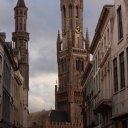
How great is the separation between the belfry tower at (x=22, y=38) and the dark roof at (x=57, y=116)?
179 feet

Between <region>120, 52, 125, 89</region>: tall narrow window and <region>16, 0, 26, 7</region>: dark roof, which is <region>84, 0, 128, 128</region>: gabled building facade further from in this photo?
<region>16, 0, 26, 7</region>: dark roof

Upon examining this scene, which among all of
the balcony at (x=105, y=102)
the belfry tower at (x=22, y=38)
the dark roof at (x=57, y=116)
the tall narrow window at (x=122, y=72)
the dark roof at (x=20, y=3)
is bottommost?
the balcony at (x=105, y=102)

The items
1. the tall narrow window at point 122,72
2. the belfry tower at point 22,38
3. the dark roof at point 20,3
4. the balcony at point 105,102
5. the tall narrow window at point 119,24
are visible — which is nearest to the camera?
the tall narrow window at point 122,72

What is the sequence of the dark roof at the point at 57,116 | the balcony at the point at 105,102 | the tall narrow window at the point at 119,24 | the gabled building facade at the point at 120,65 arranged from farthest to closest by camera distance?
the dark roof at the point at 57,116 < the balcony at the point at 105,102 < the tall narrow window at the point at 119,24 < the gabled building facade at the point at 120,65

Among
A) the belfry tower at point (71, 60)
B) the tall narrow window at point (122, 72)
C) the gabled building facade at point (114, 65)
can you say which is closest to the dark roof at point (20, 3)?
the belfry tower at point (71, 60)

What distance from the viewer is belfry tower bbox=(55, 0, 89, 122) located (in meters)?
164

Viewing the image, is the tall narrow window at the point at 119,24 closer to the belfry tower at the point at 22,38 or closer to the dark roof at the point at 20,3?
the belfry tower at the point at 22,38

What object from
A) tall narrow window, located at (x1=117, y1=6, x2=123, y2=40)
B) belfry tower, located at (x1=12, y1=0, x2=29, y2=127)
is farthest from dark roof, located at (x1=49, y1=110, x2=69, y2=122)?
tall narrow window, located at (x1=117, y1=6, x2=123, y2=40)

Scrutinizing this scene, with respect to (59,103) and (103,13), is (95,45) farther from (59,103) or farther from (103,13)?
(59,103)

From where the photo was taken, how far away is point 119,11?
3544cm

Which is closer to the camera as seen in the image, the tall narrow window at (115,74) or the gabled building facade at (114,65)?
the gabled building facade at (114,65)

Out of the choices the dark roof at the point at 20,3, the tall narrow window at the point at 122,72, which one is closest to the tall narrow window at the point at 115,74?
the tall narrow window at the point at 122,72

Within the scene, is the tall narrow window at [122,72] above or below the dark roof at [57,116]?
below

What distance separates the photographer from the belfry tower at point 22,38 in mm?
108250
